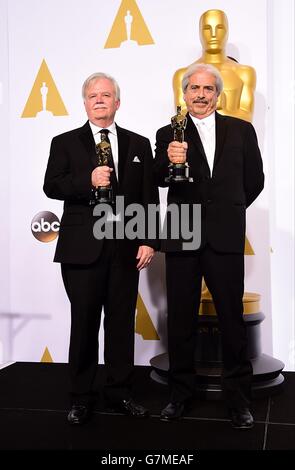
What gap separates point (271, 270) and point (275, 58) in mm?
1404

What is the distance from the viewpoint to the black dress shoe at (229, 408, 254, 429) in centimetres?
259

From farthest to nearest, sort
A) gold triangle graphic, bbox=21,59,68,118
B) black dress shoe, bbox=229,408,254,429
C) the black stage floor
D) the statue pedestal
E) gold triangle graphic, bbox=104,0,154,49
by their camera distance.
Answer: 1. gold triangle graphic, bbox=21,59,68,118
2. gold triangle graphic, bbox=104,0,154,49
3. the statue pedestal
4. black dress shoe, bbox=229,408,254,429
5. the black stage floor

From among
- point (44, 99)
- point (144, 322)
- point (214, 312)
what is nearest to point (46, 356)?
point (144, 322)

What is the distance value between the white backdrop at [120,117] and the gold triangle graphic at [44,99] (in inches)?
0.6

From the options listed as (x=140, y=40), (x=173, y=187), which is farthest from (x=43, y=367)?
(x=140, y=40)

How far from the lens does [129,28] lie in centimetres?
403

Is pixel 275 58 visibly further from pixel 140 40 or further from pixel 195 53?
pixel 140 40

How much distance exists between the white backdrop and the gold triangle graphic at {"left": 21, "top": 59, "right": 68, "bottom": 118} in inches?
0.6

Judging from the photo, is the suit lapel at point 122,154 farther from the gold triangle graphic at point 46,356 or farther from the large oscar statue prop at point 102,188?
the gold triangle graphic at point 46,356

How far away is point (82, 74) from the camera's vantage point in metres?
4.12

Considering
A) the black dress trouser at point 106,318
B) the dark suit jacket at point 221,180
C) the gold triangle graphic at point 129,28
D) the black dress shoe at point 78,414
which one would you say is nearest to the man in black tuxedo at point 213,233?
the dark suit jacket at point 221,180

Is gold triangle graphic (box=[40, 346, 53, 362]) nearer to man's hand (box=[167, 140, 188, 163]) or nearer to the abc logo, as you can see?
the abc logo

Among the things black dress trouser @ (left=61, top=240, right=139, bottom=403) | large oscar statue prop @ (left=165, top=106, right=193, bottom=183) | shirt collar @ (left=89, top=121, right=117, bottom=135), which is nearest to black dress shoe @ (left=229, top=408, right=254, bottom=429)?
black dress trouser @ (left=61, top=240, right=139, bottom=403)

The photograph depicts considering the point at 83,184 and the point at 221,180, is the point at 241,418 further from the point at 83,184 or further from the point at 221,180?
the point at 83,184
